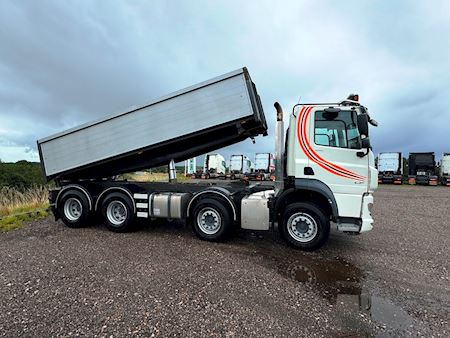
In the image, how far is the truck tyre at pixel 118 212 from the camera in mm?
6086

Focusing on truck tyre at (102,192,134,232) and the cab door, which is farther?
truck tyre at (102,192,134,232)

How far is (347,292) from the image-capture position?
348 cm

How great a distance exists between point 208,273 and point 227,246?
1.36 metres

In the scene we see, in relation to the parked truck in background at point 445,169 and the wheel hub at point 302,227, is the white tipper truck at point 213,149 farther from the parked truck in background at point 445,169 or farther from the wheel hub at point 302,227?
the parked truck in background at point 445,169

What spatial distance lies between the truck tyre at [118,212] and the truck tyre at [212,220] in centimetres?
163

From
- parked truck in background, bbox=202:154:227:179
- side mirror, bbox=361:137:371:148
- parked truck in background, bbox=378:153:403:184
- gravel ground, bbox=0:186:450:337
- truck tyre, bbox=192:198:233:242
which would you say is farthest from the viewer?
parked truck in background, bbox=202:154:227:179

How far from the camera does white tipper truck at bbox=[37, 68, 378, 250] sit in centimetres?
488

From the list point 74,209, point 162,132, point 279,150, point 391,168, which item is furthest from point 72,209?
point 391,168

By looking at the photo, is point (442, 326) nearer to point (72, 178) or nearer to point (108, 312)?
point (108, 312)

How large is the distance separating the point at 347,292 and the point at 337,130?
2.81m

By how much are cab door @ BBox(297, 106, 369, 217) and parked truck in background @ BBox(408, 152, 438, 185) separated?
2444 centimetres

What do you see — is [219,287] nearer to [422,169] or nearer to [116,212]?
[116,212]

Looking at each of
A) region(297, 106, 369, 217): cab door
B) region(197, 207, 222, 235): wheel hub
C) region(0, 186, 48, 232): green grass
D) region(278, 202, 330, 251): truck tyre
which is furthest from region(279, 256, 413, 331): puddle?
region(0, 186, 48, 232): green grass

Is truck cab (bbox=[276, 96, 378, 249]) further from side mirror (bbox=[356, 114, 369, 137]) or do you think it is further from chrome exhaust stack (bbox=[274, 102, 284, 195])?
chrome exhaust stack (bbox=[274, 102, 284, 195])
